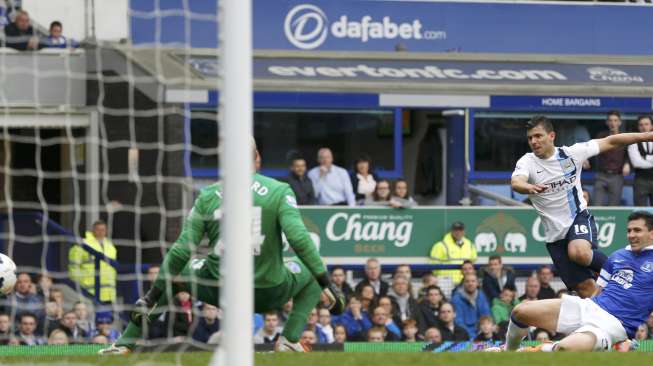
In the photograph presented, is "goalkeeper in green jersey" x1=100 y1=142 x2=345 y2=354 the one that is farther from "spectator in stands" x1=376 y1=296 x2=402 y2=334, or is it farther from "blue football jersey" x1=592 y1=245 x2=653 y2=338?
"spectator in stands" x1=376 y1=296 x2=402 y2=334

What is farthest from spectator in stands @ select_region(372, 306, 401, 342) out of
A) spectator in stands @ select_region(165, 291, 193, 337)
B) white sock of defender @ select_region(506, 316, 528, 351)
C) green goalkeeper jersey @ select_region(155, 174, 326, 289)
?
green goalkeeper jersey @ select_region(155, 174, 326, 289)

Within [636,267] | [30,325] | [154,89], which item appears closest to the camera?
[636,267]

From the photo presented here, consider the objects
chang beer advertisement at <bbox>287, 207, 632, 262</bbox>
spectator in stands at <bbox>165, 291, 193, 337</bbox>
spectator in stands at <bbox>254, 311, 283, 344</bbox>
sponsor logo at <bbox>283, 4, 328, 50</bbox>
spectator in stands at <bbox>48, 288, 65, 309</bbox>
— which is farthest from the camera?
sponsor logo at <bbox>283, 4, 328, 50</bbox>

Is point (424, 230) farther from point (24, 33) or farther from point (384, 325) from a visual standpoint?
point (24, 33)

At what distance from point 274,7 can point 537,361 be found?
12.8m

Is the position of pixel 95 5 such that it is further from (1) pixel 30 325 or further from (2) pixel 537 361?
(2) pixel 537 361

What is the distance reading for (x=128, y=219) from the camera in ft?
59.3

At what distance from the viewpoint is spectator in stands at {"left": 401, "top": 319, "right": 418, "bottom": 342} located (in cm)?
1547

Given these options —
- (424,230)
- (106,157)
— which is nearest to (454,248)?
(424,230)

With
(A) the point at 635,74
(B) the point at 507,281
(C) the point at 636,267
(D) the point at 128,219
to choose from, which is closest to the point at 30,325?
(D) the point at 128,219

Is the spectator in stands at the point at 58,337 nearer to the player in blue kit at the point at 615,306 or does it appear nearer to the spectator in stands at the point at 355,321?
the spectator in stands at the point at 355,321

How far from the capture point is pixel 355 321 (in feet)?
51.0

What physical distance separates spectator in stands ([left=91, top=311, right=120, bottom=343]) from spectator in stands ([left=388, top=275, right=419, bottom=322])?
3002 mm

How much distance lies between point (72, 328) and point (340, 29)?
24.0 feet
